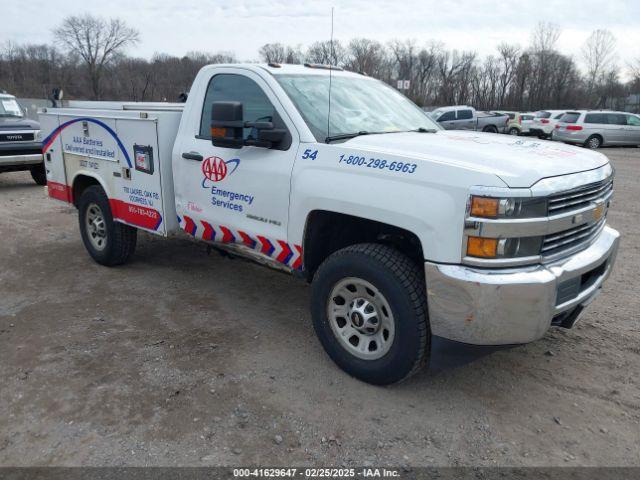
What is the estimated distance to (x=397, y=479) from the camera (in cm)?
271

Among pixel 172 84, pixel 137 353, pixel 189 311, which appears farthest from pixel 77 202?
pixel 172 84

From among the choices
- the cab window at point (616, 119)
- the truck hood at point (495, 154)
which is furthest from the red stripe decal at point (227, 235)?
the cab window at point (616, 119)

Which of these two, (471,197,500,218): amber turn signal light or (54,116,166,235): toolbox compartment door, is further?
(54,116,166,235): toolbox compartment door

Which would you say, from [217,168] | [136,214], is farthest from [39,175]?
[217,168]

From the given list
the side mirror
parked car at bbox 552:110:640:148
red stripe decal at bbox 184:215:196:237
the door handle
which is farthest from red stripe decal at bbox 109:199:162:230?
parked car at bbox 552:110:640:148

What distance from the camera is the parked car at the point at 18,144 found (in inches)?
416

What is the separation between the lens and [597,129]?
2253cm

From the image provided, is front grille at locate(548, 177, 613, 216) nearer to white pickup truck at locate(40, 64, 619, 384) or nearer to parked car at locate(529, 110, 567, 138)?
white pickup truck at locate(40, 64, 619, 384)

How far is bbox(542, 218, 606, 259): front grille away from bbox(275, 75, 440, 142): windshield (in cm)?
153

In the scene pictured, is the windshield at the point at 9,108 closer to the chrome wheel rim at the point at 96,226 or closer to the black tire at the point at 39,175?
the black tire at the point at 39,175

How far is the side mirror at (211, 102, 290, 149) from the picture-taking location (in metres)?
3.69

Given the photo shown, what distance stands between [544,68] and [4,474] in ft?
252

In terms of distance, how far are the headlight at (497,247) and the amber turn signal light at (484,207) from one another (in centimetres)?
13

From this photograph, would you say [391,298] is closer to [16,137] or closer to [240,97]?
[240,97]
